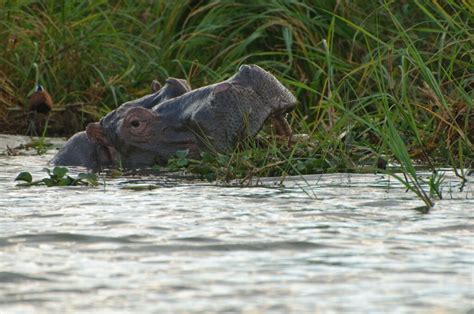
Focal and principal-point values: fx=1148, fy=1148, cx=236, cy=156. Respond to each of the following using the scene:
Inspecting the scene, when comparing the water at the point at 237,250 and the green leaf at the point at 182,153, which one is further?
the green leaf at the point at 182,153

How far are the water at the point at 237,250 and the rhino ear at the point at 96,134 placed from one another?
47.0 inches

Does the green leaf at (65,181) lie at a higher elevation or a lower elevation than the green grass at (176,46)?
lower

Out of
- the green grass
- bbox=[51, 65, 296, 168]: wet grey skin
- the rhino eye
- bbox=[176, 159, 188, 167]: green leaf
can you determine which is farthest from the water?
the green grass

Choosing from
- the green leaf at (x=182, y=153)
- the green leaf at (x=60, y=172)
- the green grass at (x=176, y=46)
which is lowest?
the green leaf at (x=60, y=172)

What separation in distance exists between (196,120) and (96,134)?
2.46ft

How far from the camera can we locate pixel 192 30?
9344mm

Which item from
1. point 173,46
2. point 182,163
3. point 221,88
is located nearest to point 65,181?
point 182,163

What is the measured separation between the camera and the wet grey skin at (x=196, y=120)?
5.40 metres

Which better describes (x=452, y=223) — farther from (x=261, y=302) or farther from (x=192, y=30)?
(x=192, y=30)

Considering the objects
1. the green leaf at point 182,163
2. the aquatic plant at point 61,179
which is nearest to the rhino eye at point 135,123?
the green leaf at point 182,163

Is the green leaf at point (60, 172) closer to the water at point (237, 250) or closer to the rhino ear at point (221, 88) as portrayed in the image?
the water at point (237, 250)

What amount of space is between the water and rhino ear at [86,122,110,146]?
1193 millimetres

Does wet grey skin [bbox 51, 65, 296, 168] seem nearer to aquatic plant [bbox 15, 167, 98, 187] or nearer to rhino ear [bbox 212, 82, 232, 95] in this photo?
rhino ear [bbox 212, 82, 232, 95]

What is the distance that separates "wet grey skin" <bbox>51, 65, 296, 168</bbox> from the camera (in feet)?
17.7
